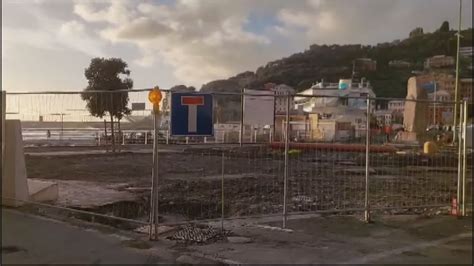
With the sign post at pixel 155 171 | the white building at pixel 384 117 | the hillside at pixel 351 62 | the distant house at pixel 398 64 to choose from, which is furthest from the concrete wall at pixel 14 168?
the distant house at pixel 398 64

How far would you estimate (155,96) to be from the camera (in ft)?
23.1

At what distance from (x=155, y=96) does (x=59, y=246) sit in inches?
90.7

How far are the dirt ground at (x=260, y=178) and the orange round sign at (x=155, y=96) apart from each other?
179cm

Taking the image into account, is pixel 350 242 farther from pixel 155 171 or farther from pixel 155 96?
pixel 155 96

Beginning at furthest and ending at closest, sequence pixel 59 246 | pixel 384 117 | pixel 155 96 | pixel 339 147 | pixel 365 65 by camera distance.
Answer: pixel 365 65 < pixel 339 147 < pixel 384 117 < pixel 155 96 < pixel 59 246

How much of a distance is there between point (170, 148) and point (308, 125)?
4575 mm

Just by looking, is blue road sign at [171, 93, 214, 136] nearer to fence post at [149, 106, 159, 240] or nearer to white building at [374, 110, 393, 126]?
fence post at [149, 106, 159, 240]

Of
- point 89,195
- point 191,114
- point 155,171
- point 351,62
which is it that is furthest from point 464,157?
point 351,62

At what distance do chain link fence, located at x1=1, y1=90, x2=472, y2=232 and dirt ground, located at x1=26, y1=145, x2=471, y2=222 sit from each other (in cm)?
4

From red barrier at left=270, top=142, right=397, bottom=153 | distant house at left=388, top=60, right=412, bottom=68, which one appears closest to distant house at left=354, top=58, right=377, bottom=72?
distant house at left=388, top=60, right=412, bottom=68

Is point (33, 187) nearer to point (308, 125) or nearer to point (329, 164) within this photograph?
point (308, 125)

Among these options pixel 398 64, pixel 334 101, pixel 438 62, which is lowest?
pixel 334 101

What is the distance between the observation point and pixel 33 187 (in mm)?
9852

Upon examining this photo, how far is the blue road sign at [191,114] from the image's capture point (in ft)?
23.8
